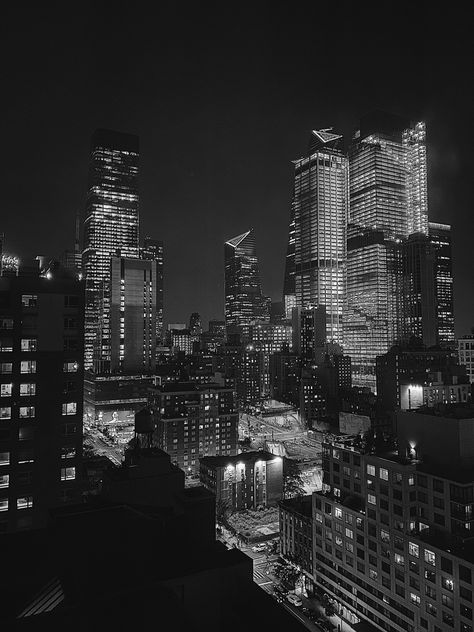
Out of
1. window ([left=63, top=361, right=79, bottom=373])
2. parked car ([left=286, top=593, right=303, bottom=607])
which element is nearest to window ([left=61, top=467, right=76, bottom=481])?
window ([left=63, top=361, right=79, bottom=373])

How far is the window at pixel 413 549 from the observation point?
32.4 metres

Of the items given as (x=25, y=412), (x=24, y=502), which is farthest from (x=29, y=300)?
(x=24, y=502)

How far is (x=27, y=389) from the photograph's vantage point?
30.2 m

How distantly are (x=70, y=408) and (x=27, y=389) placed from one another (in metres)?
3.16

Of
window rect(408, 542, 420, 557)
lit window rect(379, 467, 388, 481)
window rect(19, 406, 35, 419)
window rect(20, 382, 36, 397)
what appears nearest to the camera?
window rect(19, 406, 35, 419)

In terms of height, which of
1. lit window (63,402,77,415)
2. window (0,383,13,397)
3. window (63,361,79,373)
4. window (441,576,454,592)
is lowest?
window (441,576,454,592)

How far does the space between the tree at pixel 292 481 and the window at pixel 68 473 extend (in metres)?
47.7

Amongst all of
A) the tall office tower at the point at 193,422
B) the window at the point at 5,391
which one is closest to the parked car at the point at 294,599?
the window at the point at 5,391

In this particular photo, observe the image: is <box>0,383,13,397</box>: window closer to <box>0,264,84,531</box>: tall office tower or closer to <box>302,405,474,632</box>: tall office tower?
<box>0,264,84,531</box>: tall office tower

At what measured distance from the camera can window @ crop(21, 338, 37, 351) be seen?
3052 cm

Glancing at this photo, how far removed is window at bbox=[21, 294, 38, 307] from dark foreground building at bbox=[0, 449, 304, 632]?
844 inches

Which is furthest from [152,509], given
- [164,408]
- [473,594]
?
[164,408]

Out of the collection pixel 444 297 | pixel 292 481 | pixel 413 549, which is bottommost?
pixel 292 481

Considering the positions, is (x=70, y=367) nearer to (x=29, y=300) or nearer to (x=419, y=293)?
(x=29, y=300)
